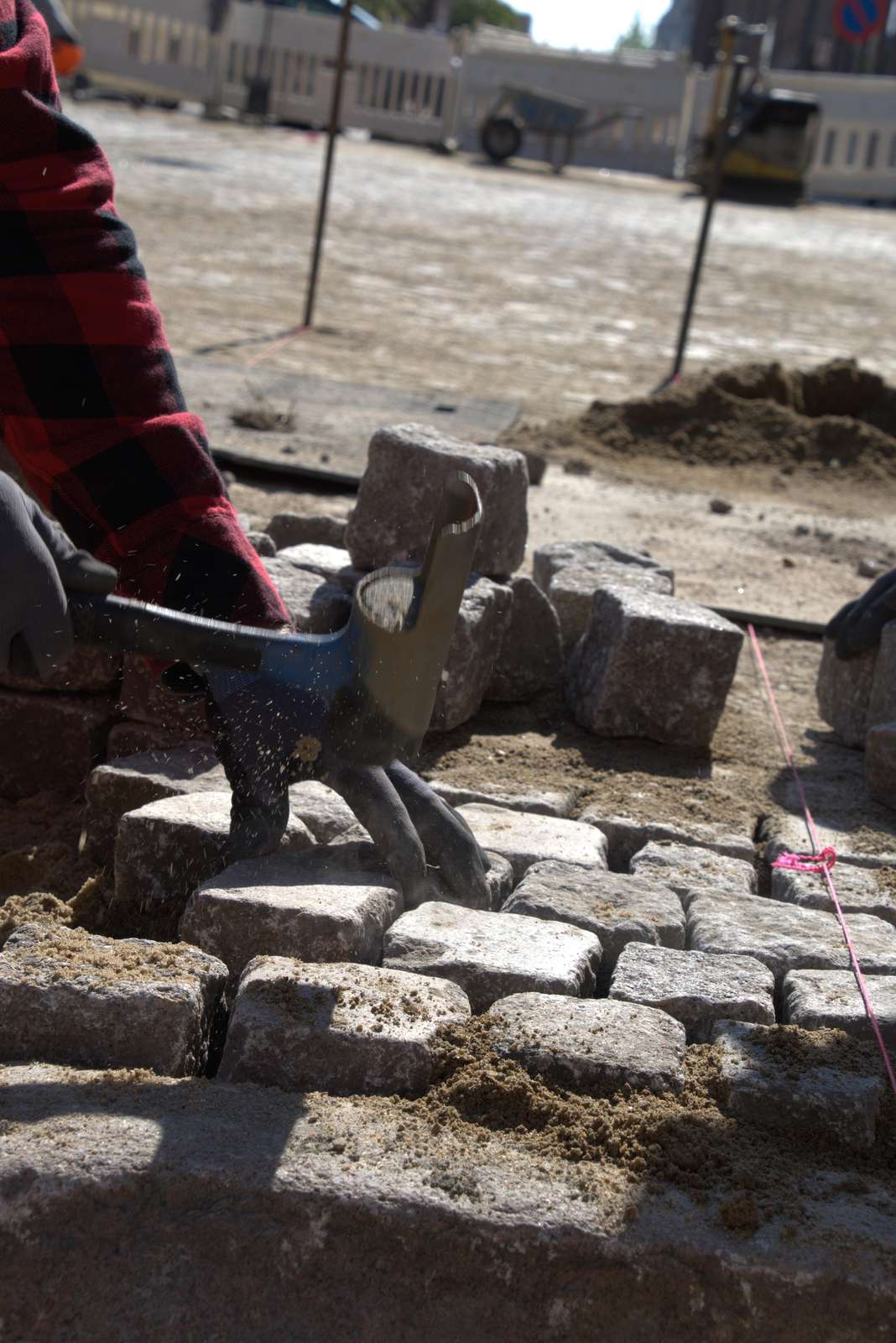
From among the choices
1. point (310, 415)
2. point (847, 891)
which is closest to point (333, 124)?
point (310, 415)

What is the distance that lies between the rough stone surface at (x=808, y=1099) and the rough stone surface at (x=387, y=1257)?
20 cm

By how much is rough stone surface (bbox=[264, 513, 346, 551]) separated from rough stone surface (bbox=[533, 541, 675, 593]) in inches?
23.7

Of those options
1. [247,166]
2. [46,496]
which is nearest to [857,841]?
[46,496]

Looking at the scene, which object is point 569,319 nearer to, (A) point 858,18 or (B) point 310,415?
(B) point 310,415

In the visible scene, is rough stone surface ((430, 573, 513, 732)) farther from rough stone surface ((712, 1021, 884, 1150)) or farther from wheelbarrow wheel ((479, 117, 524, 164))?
wheelbarrow wheel ((479, 117, 524, 164))

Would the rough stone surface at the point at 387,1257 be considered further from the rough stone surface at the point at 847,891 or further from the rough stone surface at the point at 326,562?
the rough stone surface at the point at 326,562

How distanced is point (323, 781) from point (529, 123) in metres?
24.8

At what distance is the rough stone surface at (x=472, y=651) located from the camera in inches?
139

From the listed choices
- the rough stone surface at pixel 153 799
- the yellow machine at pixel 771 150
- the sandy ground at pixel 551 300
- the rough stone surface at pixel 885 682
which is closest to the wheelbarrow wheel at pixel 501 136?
the sandy ground at pixel 551 300

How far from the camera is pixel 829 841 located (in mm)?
3316

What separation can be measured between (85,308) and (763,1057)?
169cm

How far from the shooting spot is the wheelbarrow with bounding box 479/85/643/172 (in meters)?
24.2

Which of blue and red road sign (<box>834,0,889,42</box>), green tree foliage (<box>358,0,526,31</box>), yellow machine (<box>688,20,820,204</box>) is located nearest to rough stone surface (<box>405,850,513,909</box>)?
yellow machine (<box>688,20,820,204</box>)

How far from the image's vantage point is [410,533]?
153 inches
